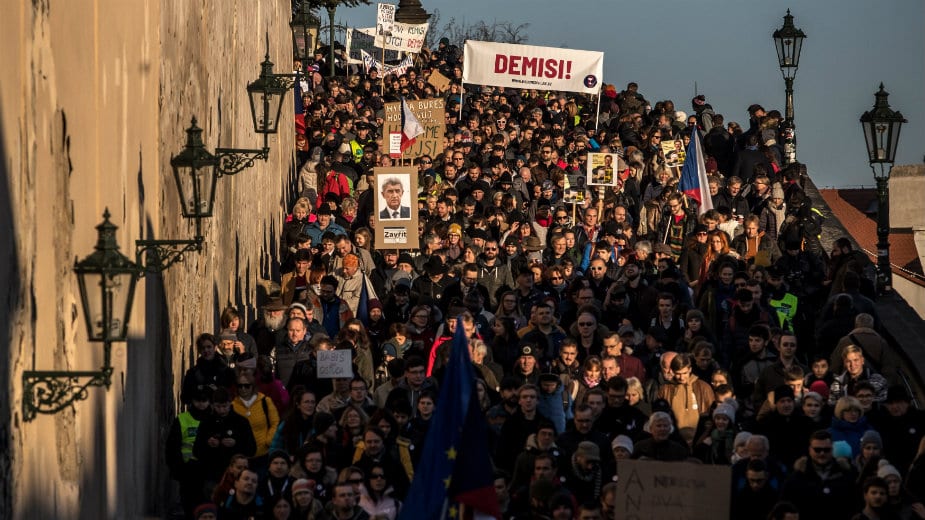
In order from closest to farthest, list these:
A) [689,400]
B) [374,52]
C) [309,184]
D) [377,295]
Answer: [689,400]
[377,295]
[309,184]
[374,52]

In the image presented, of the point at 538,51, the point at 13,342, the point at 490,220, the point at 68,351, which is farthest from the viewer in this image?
the point at 538,51

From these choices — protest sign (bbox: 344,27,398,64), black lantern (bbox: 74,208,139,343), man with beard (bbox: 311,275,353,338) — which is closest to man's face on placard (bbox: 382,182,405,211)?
man with beard (bbox: 311,275,353,338)

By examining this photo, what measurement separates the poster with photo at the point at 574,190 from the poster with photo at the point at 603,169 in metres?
0.34

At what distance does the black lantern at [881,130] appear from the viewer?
22.8m

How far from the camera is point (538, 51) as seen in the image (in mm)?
33500

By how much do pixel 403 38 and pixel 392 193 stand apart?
55.6 feet

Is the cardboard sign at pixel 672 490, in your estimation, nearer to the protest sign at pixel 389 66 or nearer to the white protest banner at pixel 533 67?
the white protest banner at pixel 533 67

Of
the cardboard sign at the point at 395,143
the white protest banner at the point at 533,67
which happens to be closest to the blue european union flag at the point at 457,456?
the cardboard sign at the point at 395,143

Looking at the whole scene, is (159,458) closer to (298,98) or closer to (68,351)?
(68,351)

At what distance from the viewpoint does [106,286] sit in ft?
36.7

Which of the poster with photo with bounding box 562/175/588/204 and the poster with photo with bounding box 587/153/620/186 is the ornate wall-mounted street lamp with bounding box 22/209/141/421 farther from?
the poster with photo with bounding box 587/153/620/186

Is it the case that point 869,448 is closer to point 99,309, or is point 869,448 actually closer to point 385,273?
point 99,309

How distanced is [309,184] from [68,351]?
16499mm

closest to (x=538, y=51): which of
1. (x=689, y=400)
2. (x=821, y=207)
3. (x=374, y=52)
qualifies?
(x=821, y=207)
